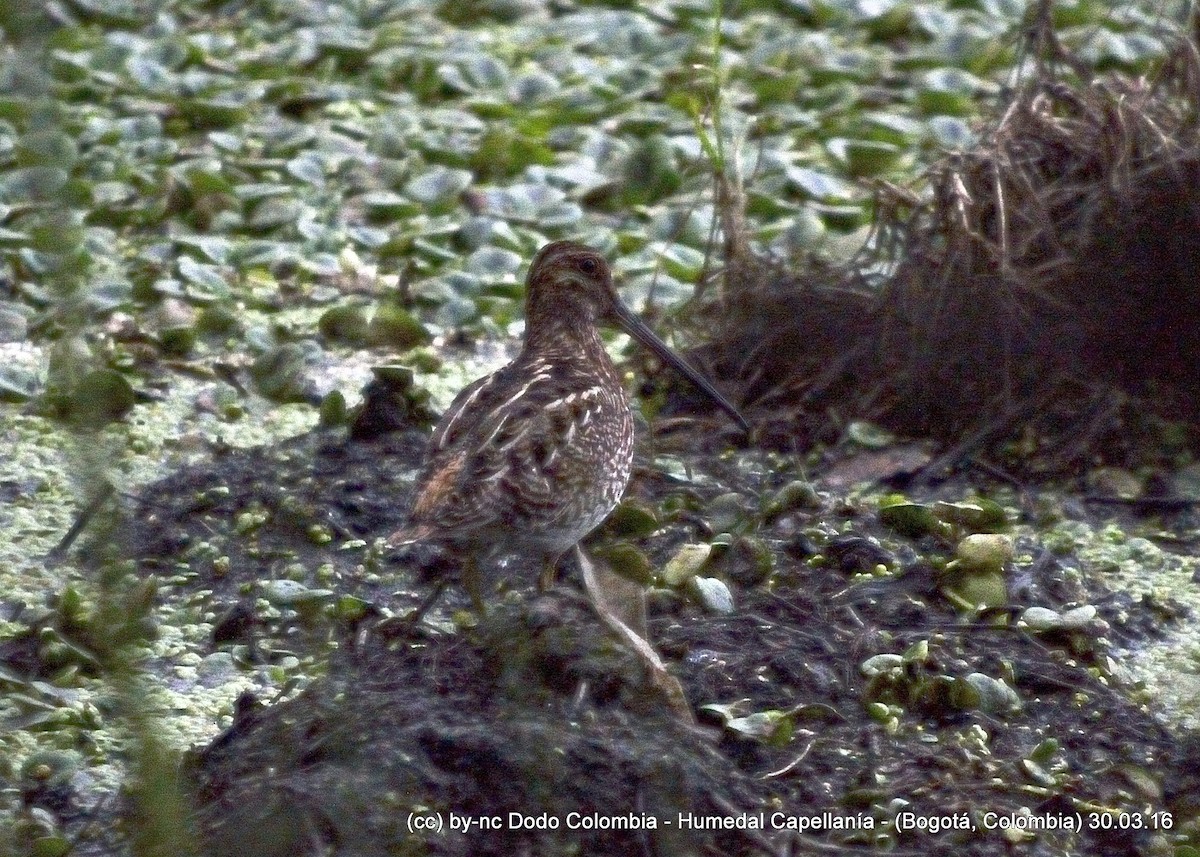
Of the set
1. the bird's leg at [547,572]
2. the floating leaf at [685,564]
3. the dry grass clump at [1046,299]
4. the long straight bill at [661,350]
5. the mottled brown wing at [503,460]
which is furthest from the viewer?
the dry grass clump at [1046,299]

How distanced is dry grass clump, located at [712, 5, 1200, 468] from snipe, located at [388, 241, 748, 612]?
0.95 m

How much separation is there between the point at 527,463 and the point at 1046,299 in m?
1.63

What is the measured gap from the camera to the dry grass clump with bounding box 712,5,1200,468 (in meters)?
4.34

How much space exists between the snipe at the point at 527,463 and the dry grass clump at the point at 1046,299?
3.11ft

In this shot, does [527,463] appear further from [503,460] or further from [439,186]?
[439,186]

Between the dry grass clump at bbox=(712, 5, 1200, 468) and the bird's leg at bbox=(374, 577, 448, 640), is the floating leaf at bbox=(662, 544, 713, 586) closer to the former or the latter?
the bird's leg at bbox=(374, 577, 448, 640)

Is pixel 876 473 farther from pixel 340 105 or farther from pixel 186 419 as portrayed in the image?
pixel 340 105

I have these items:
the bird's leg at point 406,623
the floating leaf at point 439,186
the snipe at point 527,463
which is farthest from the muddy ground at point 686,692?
the floating leaf at point 439,186

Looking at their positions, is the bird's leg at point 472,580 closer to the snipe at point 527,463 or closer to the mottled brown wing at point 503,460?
the snipe at point 527,463

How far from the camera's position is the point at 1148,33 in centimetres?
644

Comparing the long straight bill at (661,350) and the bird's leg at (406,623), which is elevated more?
the long straight bill at (661,350)

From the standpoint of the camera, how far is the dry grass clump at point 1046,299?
14.2 feet

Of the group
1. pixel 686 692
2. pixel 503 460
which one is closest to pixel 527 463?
pixel 503 460

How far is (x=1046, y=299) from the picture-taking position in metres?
4.33
